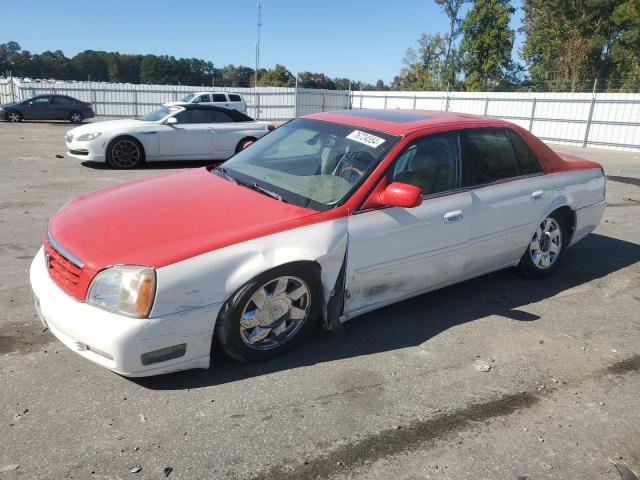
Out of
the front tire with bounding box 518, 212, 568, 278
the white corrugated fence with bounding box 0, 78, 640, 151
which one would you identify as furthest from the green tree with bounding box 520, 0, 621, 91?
the front tire with bounding box 518, 212, 568, 278

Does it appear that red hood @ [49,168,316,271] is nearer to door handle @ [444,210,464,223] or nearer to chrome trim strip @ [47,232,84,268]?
chrome trim strip @ [47,232,84,268]

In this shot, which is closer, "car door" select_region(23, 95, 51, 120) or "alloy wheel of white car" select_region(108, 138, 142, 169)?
"alloy wheel of white car" select_region(108, 138, 142, 169)

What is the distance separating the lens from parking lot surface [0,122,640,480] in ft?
8.25

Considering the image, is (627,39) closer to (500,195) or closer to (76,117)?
(76,117)

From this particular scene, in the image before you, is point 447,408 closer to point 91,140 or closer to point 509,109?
point 91,140

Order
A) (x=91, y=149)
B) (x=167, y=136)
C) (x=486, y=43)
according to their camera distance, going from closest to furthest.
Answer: (x=91, y=149), (x=167, y=136), (x=486, y=43)

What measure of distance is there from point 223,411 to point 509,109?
24.4 m

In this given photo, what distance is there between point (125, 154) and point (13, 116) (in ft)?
47.2

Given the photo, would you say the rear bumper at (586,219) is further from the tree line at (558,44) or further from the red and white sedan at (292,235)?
the tree line at (558,44)

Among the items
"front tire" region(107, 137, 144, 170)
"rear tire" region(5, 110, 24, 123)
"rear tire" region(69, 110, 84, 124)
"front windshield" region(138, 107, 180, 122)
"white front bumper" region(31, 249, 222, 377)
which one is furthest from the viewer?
"rear tire" region(69, 110, 84, 124)

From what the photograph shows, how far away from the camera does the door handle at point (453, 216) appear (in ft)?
13.0

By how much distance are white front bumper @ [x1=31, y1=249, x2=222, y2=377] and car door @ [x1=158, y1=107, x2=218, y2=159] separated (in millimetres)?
8249

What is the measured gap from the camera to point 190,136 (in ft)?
36.2

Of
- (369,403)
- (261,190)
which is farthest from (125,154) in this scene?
(369,403)
